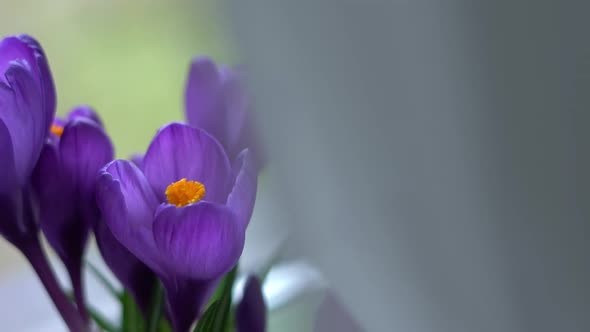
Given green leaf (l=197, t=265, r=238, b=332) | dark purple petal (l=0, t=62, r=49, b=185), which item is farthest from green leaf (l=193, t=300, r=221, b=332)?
dark purple petal (l=0, t=62, r=49, b=185)

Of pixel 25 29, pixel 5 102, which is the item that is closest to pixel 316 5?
pixel 5 102

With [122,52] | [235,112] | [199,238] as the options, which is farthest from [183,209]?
[122,52]

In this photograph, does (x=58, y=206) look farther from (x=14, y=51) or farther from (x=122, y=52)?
(x=122, y=52)

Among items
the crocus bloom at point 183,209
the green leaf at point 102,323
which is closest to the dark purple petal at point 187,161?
the crocus bloom at point 183,209

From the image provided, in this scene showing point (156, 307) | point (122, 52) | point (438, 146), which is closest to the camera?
point (438, 146)

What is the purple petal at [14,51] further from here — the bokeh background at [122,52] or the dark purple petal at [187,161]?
the bokeh background at [122,52]

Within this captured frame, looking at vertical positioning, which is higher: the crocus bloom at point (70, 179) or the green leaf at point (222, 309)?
the crocus bloom at point (70, 179)
